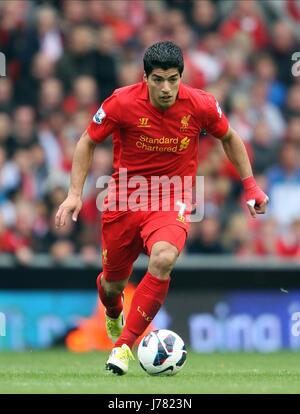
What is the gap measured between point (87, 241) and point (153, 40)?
3412mm

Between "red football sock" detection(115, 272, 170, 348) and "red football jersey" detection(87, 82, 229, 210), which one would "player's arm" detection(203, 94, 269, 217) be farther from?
"red football sock" detection(115, 272, 170, 348)

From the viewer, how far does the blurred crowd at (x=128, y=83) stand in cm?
1377

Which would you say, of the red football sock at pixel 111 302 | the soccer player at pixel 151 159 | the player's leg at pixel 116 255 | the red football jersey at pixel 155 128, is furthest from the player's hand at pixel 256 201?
the red football sock at pixel 111 302

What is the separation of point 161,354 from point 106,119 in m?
1.75

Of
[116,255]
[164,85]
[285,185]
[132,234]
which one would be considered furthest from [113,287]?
[285,185]

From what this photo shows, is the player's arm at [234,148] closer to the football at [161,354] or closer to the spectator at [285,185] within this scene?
the football at [161,354]

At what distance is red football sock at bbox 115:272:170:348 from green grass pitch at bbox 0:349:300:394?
0.29m

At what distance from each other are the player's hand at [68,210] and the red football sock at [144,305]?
68cm

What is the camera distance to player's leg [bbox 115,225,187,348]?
28.0ft

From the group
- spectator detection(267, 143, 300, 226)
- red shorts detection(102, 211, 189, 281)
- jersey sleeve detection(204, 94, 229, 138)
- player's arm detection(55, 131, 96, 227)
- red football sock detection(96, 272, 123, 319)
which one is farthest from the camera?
spectator detection(267, 143, 300, 226)

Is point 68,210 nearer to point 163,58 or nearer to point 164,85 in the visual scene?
point 164,85

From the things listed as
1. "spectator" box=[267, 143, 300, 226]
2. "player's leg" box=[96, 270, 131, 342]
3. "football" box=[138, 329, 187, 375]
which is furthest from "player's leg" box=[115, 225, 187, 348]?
"spectator" box=[267, 143, 300, 226]

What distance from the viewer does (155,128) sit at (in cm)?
897
